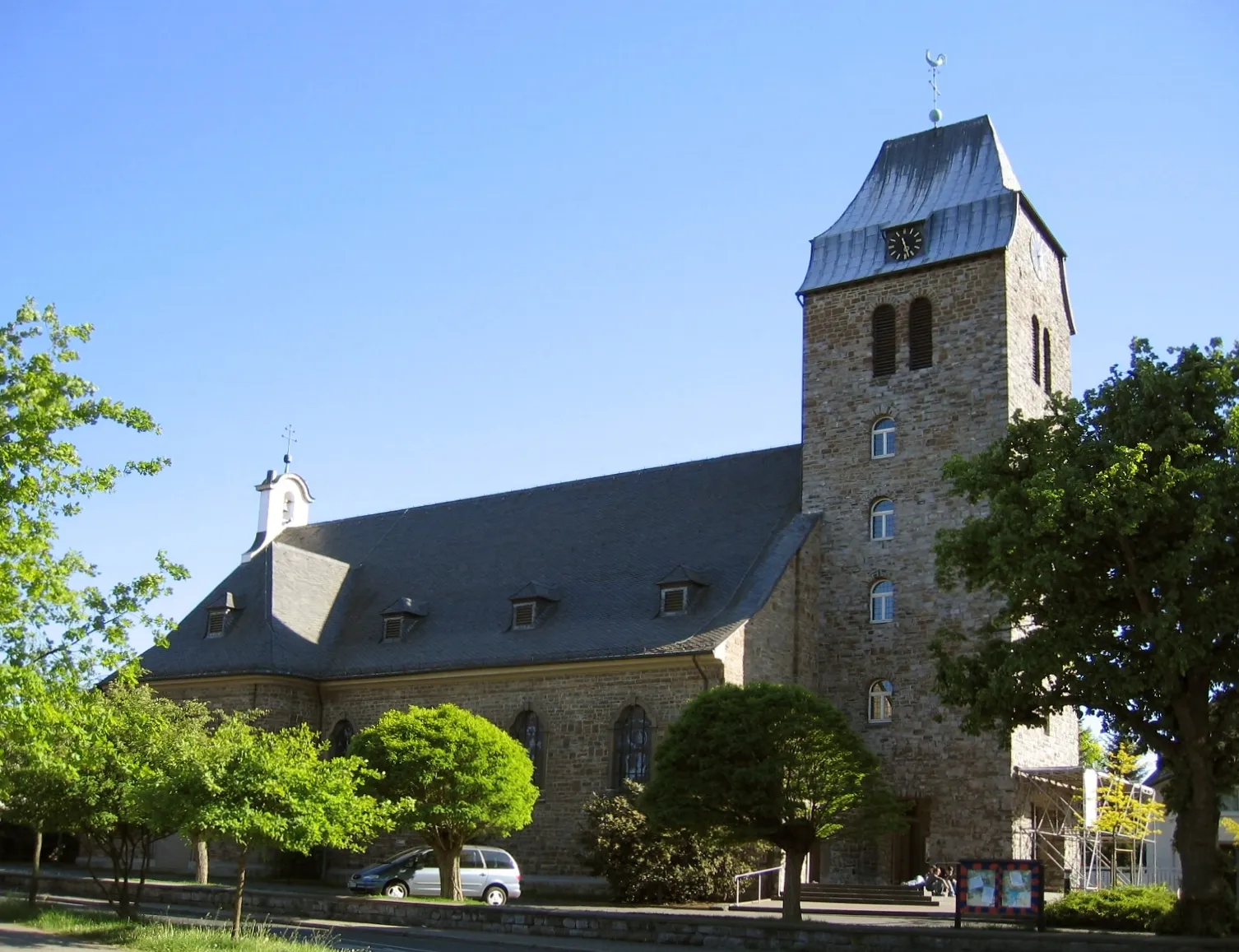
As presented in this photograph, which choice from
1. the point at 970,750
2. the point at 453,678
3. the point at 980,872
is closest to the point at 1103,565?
the point at 980,872

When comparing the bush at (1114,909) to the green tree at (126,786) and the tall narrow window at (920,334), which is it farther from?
the green tree at (126,786)

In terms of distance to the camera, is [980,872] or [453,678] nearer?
[980,872]

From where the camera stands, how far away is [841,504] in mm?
34375

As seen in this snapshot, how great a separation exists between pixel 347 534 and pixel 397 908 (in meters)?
22.8

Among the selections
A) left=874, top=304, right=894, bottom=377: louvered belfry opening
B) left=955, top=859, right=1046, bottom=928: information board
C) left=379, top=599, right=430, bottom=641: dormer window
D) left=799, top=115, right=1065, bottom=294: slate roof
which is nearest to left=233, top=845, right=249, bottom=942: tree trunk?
left=955, top=859, right=1046, bottom=928: information board

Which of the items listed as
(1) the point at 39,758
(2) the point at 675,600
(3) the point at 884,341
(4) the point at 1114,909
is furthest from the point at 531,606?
(1) the point at 39,758

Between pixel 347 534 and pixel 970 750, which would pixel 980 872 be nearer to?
pixel 970 750

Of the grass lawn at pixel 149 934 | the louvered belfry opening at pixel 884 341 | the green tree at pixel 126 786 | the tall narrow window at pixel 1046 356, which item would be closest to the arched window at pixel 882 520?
the louvered belfry opening at pixel 884 341

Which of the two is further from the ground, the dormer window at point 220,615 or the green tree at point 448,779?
the dormer window at point 220,615

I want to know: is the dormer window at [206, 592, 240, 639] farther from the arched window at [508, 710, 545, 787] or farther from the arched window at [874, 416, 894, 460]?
the arched window at [874, 416, 894, 460]

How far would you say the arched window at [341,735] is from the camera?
37312 millimetres

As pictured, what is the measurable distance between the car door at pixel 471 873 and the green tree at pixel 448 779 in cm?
51

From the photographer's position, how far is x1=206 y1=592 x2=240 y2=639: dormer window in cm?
4003

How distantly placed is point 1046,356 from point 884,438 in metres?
4.98
